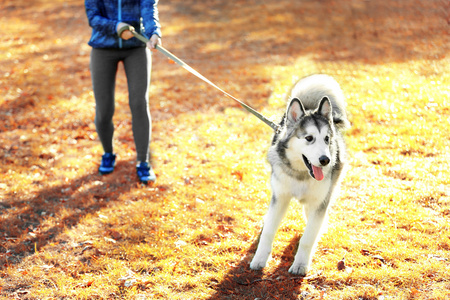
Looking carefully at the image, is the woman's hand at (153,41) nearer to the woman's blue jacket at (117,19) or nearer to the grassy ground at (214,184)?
the woman's blue jacket at (117,19)

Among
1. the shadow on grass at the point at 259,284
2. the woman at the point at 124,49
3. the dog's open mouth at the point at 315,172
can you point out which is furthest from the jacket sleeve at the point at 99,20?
the shadow on grass at the point at 259,284

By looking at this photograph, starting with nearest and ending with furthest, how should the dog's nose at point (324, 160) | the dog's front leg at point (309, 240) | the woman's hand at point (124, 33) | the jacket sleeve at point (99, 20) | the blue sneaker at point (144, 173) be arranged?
the dog's nose at point (324, 160) < the dog's front leg at point (309, 240) < the woman's hand at point (124, 33) < the jacket sleeve at point (99, 20) < the blue sneaker at point (144, 173)

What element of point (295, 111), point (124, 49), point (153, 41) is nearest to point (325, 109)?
point (295, 111)

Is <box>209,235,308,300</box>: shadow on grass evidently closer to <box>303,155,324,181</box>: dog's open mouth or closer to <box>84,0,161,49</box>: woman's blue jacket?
<box>303,155,324,181</box>: dog's open mouth

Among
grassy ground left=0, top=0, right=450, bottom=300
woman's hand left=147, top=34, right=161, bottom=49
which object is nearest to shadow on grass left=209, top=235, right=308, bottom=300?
grassy ground left=0, top=0, right=450, bottom=300

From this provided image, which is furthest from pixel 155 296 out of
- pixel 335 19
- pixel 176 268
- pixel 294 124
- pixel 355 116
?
pixel 335 19

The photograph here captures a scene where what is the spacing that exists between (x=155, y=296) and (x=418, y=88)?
713cm

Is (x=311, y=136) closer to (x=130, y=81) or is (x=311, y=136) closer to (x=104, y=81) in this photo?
(x=130, y=81)

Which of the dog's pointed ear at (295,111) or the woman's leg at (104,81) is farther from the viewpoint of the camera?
the woman's leg at (104,81)

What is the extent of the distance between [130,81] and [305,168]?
2.58m

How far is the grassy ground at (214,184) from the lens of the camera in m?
3.69

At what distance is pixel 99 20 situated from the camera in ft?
15.8

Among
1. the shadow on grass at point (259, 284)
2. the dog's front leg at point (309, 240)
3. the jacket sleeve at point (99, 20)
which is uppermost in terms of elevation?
the jacket sleeve at point (99, 20)

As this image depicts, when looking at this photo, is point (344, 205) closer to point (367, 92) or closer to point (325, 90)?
point (325, 90)
